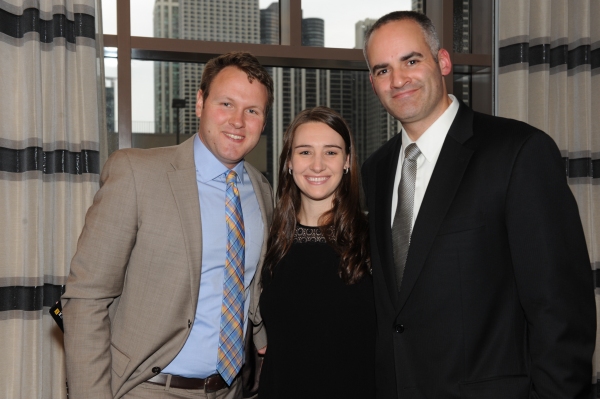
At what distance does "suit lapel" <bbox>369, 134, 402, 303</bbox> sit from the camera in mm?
1750

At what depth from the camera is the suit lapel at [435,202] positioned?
162cm

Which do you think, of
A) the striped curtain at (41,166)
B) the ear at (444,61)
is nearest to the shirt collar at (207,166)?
the ear at (444,61)

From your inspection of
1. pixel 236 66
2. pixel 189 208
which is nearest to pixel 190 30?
pixel 236 66

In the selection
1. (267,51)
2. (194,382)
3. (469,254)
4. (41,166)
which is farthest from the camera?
(267,51)

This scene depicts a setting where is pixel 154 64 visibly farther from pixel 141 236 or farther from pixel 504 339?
pixel 504 339

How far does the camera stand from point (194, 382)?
186cm

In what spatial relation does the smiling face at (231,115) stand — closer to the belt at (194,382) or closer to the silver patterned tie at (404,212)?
the silver patterned tie at (404,212)

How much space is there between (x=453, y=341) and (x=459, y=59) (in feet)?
7.97

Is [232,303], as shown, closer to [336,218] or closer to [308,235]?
[308,235]

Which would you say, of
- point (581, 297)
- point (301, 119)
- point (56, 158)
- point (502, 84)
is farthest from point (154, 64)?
point (581, 297)

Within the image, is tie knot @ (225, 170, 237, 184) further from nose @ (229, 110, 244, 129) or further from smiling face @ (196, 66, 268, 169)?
nose @ (229, 110, 244, 129)

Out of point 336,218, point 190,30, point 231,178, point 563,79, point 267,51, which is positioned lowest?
point 336,218

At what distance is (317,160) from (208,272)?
599 millimetres

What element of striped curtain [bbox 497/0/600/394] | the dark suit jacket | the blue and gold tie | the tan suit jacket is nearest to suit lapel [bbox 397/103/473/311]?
the dark suit jacket
